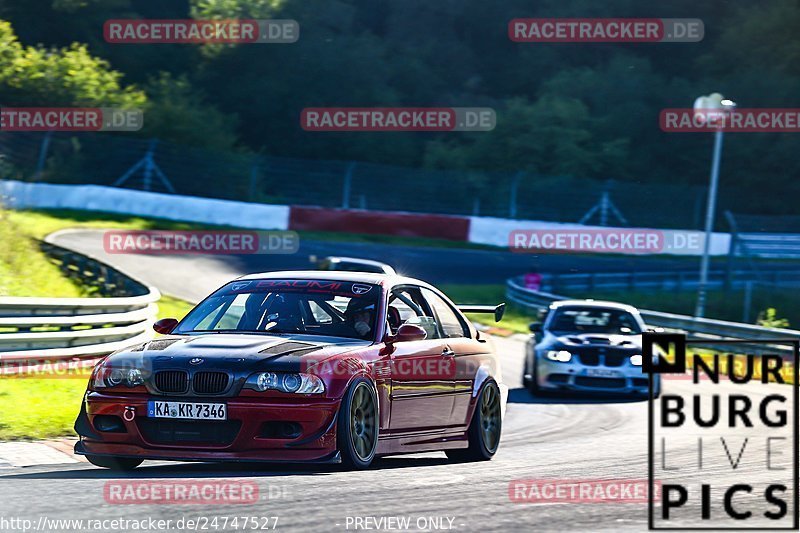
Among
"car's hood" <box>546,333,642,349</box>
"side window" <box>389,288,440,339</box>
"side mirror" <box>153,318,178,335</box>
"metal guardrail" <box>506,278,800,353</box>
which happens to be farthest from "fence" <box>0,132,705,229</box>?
"side mirror" <box>153,318,178,335</box>

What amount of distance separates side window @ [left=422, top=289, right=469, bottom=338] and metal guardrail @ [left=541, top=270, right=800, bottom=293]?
23191 millimetres

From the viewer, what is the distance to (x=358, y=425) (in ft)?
26.8

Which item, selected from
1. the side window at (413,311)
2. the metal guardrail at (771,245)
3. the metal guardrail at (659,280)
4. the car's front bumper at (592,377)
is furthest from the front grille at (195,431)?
the metal guardrail at (771,245)

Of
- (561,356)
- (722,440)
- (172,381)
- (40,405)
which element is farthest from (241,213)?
(722,440)

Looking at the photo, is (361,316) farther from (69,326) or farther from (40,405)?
(69,326)

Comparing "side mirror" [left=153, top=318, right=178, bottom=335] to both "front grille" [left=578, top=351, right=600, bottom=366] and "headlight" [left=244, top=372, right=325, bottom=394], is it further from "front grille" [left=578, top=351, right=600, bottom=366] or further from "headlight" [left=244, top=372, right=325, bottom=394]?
"front grille" [left=578, top=351, right=600, bottom=366]

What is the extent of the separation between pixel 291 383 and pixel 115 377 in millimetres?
1138

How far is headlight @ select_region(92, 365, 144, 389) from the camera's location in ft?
26.1

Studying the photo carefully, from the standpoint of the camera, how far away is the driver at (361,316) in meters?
8.87

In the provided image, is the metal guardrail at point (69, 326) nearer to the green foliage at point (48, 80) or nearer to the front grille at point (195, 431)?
the front grille at point (195, 431)

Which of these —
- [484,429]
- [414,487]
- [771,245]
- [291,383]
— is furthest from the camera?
[771,245]

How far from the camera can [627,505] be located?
6867 mm

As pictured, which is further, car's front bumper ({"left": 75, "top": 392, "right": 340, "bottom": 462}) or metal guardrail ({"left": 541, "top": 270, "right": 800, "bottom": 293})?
metal guardrail ({"left": 541, "top": 270, "right": 800, "bottom": 293})

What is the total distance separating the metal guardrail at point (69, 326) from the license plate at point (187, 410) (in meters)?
5.07
